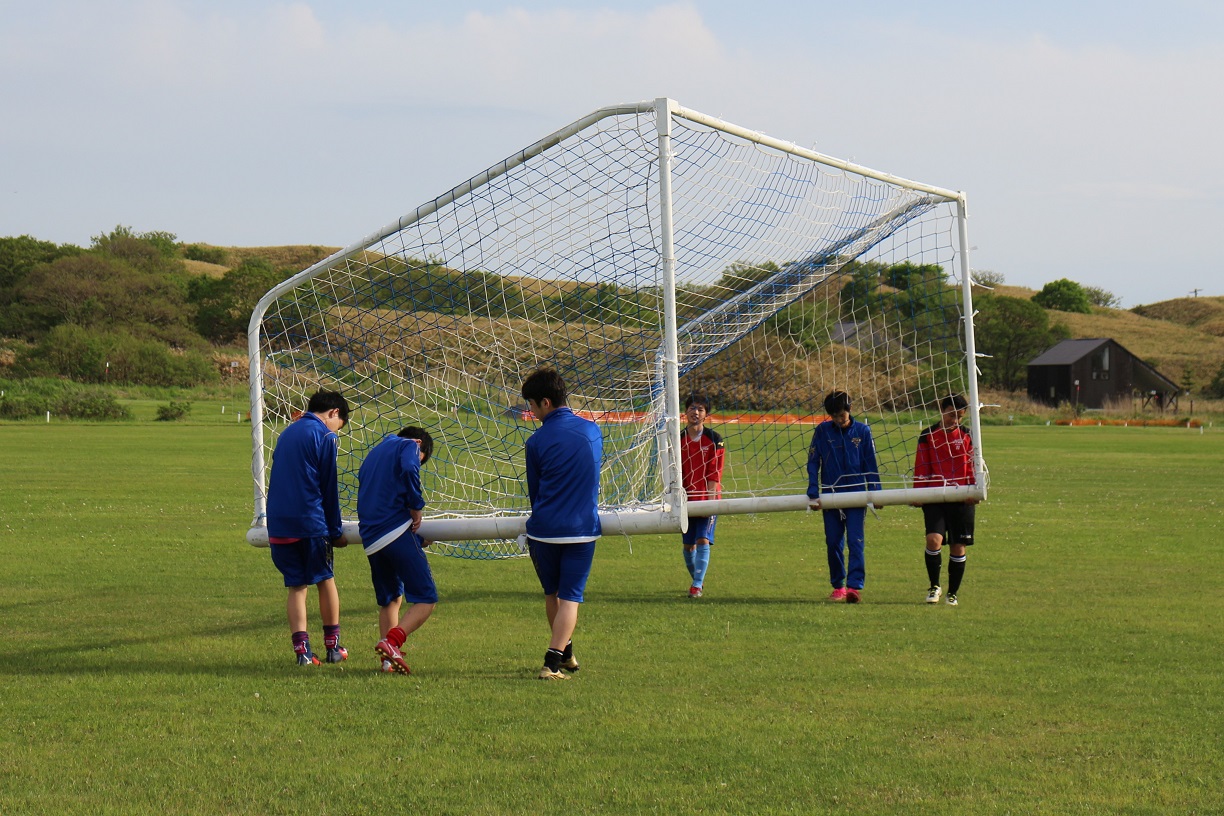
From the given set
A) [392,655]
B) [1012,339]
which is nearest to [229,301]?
[1012,339]

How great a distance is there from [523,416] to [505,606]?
1.78 meters

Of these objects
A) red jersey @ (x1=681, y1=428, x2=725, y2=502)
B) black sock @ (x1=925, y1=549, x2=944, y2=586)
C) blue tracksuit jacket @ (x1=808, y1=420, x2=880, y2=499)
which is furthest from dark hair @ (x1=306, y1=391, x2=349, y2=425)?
black sock @ (x1=925, y1=549, x2=944, y2=586)

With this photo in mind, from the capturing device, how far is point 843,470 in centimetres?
1080

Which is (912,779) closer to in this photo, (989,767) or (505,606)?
(989,767)

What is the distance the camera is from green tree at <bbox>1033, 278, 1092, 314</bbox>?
139 metres

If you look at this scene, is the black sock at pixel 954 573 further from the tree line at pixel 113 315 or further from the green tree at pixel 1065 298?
the green tree at pixel 1065 298

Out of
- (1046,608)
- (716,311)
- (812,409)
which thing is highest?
(716,311)

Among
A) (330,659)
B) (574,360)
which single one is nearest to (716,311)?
(574,360)

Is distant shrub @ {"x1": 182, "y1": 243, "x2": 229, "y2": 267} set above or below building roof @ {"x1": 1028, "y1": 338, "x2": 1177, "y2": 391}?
above

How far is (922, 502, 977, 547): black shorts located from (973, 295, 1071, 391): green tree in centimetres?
8210

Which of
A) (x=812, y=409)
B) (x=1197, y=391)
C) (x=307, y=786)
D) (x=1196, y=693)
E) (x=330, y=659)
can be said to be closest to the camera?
(x=307, y=786)

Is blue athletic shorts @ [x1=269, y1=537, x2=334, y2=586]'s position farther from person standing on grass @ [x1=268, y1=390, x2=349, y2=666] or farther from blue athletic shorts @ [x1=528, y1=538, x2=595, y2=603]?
blue athletic shorts @ [x1=528, y1=538, x2=595, y2=603]

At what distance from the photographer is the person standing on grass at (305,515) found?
7.93 metres

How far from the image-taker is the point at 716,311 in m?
10.9
